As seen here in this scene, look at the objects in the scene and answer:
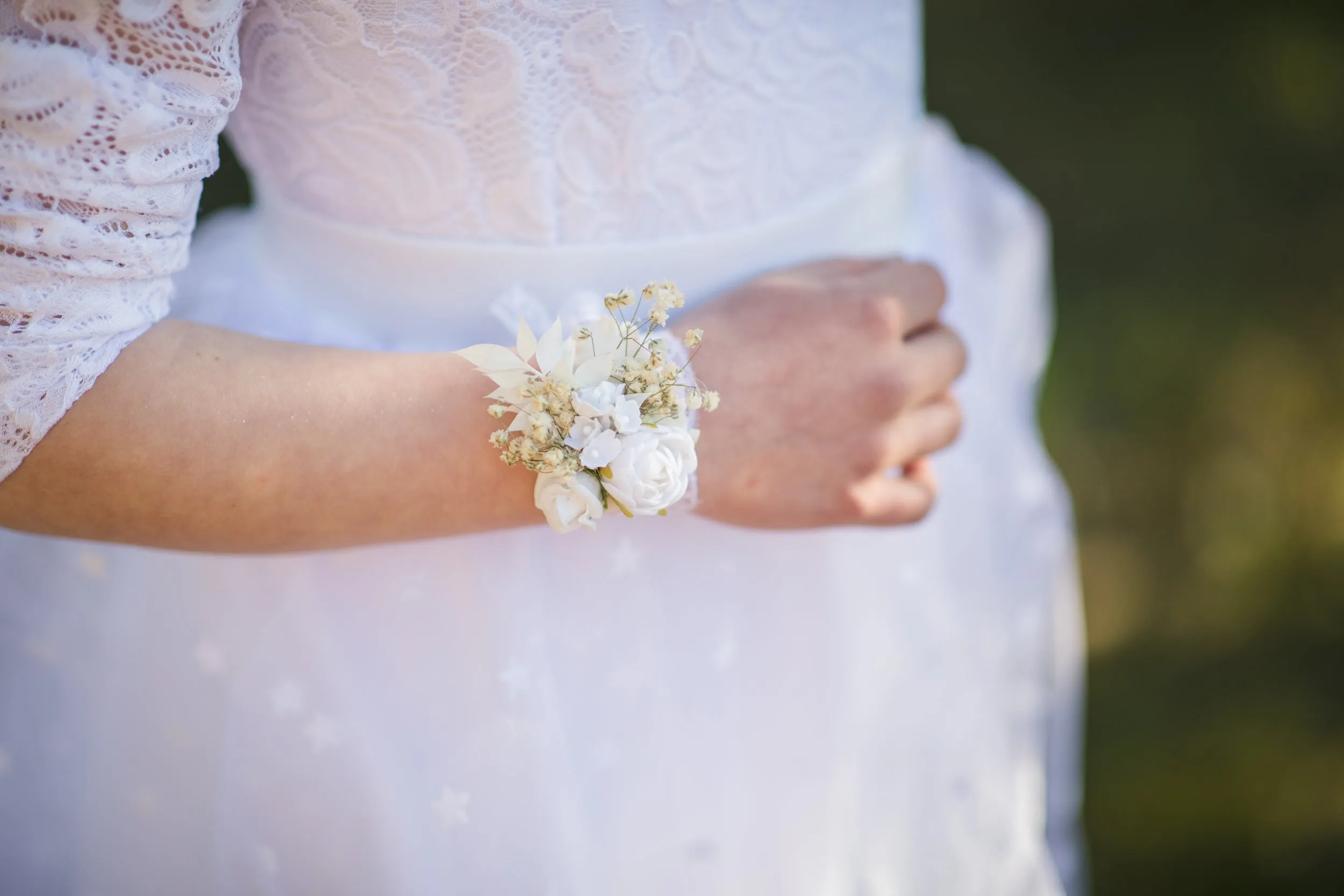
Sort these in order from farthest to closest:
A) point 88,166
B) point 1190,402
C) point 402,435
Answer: point 1190,402
point 402,435
point 88,166

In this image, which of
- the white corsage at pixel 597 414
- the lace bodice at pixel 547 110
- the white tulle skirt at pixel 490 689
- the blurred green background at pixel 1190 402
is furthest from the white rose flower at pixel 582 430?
the blurred green background at pixel 1190 402

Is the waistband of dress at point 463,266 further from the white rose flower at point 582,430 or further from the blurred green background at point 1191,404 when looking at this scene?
the blurred green background at point 1191,404

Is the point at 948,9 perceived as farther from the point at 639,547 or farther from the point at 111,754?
the point at 111,754

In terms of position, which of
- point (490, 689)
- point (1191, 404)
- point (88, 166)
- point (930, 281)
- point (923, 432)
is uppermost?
point (88, 166)

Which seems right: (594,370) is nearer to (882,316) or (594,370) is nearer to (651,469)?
(651,469)

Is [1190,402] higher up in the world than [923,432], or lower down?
lower down

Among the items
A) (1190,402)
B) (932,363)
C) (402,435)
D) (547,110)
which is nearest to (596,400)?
(402,435)

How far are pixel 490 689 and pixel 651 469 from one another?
302 millimetres

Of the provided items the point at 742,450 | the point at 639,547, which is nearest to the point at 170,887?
the point at 639,547

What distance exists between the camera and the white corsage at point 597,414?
0.71m

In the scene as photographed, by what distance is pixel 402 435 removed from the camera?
760mm

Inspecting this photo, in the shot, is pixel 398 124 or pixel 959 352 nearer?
pixel 398 124

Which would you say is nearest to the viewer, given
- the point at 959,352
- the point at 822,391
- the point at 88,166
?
the point at 88,166

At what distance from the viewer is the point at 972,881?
1.14 metres
